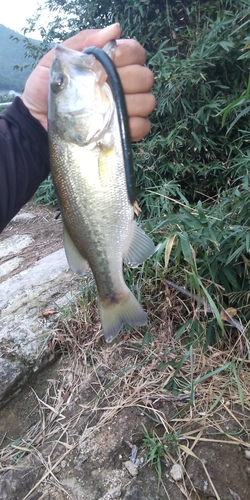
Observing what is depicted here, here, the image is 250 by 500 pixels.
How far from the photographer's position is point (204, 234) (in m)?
2.11

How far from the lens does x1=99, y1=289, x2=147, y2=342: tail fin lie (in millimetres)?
1411

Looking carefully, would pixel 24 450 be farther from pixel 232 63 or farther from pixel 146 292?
pixel 232 63

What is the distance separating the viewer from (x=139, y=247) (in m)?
1.30

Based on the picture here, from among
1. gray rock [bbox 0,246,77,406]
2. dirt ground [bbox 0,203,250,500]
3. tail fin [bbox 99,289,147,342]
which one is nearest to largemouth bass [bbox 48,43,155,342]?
tail fin [bbox 99,289,147,342]

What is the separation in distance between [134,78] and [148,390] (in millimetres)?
1544

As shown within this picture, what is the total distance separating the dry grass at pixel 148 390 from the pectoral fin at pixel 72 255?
876 mm

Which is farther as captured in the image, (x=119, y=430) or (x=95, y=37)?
(x=119, y=430)

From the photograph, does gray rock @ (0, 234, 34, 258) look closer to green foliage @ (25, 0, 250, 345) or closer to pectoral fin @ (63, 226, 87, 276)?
green foliage @ (25, 0, 250, 345)

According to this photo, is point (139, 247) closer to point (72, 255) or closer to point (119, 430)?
point (72, 255)

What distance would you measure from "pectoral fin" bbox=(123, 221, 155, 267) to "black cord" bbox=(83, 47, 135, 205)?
0.60ft

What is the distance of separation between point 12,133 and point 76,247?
0.51m

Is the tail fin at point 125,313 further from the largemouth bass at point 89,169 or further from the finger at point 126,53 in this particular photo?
the finger at point 126,53

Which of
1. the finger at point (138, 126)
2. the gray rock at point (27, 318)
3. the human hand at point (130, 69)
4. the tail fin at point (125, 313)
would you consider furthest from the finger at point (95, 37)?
the gray rock at point (27, 318)

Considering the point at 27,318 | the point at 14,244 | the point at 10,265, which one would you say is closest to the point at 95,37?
the point at 27,318
